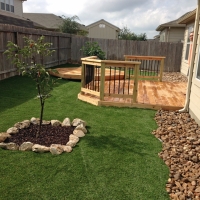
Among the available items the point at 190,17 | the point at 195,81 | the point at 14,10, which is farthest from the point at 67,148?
the point at 14,10

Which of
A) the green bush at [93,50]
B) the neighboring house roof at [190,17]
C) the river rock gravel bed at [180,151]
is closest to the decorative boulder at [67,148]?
the river rock gravel bed at [180,151]

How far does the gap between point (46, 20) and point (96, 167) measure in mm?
27832

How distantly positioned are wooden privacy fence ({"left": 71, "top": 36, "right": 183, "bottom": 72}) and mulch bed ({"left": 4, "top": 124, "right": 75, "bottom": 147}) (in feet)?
34.6

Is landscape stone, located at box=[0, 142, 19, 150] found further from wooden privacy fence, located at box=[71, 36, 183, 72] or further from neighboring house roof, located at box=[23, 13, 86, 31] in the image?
neighboring house roof, located at box=[23, 13, 86, 31]

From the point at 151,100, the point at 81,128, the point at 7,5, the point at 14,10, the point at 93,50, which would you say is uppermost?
the point at 7,5

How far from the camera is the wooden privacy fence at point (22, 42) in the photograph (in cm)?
730

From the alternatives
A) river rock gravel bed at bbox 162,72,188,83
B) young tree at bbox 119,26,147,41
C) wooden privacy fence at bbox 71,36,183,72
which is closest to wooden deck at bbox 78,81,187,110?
river rock gravel bed at bbox 162,72,188,83

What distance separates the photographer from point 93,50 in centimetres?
1223

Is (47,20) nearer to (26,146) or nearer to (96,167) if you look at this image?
(26,146)

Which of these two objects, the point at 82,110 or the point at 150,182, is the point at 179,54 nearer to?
the point at 82,110

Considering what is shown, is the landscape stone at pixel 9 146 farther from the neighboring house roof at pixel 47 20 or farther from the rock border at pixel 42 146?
the neighboring house roof at pixel 47 20

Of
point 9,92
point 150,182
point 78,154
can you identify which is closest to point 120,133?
point 78,154

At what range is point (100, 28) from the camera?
32312 millimetres

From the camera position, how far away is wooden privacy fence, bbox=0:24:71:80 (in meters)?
7.30
